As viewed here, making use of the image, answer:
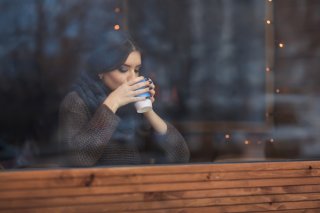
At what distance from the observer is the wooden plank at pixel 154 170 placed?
2471 millimetres

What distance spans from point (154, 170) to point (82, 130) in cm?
39

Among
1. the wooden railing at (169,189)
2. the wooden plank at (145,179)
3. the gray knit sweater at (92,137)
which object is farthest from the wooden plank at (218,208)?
the gray knit sweater at (92,137)

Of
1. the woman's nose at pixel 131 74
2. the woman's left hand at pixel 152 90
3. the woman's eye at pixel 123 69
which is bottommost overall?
the woman's left hand at pixel 152 90

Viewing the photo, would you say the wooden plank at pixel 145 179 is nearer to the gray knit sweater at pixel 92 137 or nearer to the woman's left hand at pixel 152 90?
the gray knit sweater at pixel 92 137

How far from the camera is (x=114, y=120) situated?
265 centimetres

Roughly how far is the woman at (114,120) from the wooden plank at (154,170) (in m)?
0.06

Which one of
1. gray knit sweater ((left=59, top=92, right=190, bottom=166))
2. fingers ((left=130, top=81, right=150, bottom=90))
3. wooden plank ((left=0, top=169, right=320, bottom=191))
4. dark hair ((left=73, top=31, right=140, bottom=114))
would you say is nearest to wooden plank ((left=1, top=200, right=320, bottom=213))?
wooden plank ((left=0, top=169, right=320, bottom=191))

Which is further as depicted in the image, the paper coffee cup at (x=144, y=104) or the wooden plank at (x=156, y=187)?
the paper coffee cup at (x=144, y=104)

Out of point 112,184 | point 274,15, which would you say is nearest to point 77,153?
point 112,184

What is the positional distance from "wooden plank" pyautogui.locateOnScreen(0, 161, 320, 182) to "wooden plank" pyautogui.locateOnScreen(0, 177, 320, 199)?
0.19ft

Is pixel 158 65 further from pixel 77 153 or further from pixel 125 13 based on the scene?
pixel 77 153

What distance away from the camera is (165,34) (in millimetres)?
2920

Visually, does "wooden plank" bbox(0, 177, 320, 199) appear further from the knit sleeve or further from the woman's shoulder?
the woman's shoulder

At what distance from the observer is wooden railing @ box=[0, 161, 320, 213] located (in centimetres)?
248
